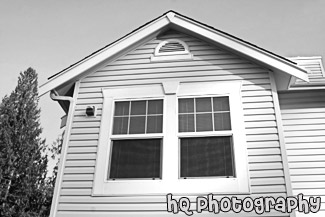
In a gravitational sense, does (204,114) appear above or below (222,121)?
above

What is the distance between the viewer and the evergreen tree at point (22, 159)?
538 inches

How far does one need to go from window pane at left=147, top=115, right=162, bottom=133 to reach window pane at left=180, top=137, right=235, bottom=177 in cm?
44

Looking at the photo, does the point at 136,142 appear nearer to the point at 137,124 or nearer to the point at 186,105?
the point at 137,124

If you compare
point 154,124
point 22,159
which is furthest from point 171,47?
point 22,159

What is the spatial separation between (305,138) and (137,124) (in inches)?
115

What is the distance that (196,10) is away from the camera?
884 centimetres

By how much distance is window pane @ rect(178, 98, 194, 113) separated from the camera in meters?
4.44

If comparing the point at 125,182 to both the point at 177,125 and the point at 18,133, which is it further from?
the point at 18,133

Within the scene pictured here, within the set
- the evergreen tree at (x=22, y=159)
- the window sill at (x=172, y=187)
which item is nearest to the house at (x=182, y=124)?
the window sill at (x=172, y=187)

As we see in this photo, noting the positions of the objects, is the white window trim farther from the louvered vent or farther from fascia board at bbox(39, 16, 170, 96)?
the louvered vent

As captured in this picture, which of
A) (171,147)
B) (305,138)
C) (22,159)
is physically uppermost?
(22,159)

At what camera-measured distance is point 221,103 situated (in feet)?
14.5

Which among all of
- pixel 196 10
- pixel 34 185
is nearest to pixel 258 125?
pixel 196 10

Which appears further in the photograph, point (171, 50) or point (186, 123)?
point (171, 50)
